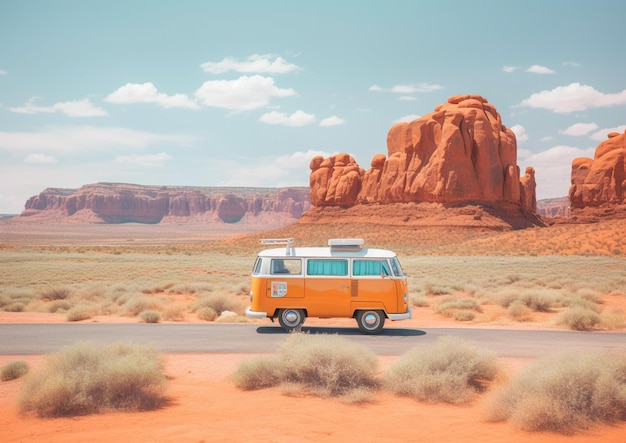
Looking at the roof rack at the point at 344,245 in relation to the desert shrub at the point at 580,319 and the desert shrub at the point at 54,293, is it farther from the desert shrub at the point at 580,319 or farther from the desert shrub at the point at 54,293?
the desert shrub at the point at 54,293

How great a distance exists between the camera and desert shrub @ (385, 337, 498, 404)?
8672mm

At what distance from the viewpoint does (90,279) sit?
1432 inches

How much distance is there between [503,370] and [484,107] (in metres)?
87.1

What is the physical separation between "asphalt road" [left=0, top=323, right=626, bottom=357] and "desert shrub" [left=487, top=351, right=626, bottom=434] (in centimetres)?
441

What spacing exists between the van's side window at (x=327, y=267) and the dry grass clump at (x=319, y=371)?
16.7 ft

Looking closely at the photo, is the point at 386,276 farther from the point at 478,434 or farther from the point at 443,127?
the point at 443,127

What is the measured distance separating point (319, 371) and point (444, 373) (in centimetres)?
205

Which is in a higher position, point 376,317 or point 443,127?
point 443,127

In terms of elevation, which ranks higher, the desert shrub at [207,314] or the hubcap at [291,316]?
the hubcap at [291,316]

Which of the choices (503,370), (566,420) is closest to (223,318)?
(503,370)

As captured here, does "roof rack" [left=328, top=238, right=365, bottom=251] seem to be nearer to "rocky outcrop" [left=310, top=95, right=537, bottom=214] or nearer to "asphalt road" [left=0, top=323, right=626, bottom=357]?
"asphalt road" [left=0, top=323, right=626, bottom=357]

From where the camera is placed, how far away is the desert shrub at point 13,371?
997 cm

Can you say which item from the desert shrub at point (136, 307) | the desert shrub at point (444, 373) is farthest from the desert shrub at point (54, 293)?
the desert shrub at point (444, 373)

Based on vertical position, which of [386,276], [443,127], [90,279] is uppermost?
[443,127]
